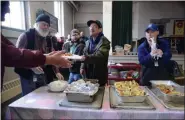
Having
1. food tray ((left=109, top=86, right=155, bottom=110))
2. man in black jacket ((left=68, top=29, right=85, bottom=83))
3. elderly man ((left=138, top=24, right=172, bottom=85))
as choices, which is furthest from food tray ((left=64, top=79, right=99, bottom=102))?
A: man in black jacket ((left=68, top=29, right=85, bottom=83))

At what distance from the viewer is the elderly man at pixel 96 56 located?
131 centimetres

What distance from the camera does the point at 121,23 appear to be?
3090mm

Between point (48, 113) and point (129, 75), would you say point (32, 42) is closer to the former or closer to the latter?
point (48, 113)

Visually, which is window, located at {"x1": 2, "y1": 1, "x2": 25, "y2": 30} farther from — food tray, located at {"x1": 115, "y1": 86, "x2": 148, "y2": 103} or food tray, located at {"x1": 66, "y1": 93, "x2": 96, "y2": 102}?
food tray, located at {"x1": 115, "y1": 86, "x2": 148, "y2": 103}

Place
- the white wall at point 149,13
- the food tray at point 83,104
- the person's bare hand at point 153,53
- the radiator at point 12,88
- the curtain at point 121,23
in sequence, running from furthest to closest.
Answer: the white wall at point 149,13 → the curtain at point 121,23 → the radiator at point 12,88 → the person's bare hand at point 153,53 → the food tray at point 83,104

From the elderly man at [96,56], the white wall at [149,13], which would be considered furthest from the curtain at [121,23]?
the elderly man at [96,56]

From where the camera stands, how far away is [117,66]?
8.25 feet

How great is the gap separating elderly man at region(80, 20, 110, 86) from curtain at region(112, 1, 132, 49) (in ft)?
5.16

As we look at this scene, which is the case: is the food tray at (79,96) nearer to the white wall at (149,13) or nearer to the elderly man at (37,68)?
the elderly man at (37,68)

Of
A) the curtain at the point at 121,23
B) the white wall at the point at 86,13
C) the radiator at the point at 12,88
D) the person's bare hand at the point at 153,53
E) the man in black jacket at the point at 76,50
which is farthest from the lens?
the white wall at the point at 86,13

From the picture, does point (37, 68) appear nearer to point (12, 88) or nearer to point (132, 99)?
point (132, 99)

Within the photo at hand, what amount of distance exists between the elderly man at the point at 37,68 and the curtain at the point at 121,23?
Result: 163 cm

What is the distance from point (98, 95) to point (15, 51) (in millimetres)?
554

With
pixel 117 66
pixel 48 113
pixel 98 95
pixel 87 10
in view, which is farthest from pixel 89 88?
pixel 87 10
